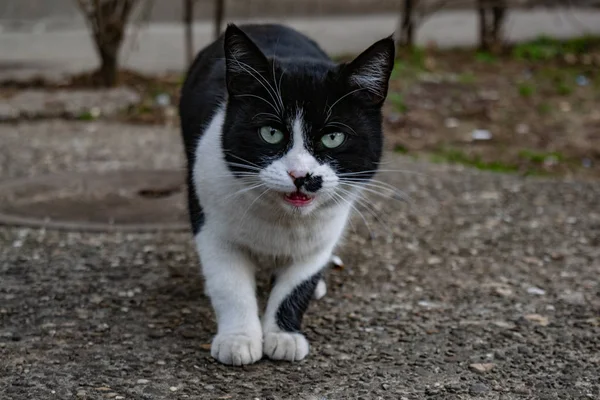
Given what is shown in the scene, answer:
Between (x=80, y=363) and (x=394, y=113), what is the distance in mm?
3920

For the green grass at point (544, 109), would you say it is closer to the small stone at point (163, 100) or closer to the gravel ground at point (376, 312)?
the gravel ground at point (376, 312)

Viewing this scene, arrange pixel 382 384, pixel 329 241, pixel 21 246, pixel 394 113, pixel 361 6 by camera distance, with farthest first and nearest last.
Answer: pixel 361 6
pixel 394 113
pixel 21 246
pixel 329 241
pixel 382 384

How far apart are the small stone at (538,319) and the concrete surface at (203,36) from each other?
4.53 meters

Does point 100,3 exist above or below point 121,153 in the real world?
above

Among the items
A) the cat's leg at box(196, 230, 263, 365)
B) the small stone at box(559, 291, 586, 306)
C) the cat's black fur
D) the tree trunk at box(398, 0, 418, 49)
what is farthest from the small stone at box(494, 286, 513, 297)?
the tree trunk at box(398, 0, 418, 49)

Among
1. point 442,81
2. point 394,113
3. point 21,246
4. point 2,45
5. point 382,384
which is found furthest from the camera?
point 2,45

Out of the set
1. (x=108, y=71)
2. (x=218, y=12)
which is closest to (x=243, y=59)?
(x=218, y=12)

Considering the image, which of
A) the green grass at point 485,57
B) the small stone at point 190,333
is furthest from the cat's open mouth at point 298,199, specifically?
the green grass at point 485,57

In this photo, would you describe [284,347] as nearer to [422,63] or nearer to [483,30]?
[422,63]

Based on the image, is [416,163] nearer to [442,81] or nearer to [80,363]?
[442,81]

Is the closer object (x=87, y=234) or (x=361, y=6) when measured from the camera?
(x=87, y=234)

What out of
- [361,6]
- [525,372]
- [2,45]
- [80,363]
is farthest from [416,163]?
[361,6]

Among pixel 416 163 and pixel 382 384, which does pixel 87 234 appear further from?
pixel 416 163

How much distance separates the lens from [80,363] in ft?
9.08
